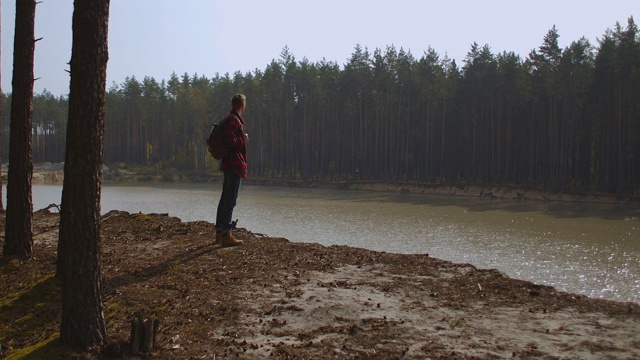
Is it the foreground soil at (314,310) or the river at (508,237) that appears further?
the river at (508,237)

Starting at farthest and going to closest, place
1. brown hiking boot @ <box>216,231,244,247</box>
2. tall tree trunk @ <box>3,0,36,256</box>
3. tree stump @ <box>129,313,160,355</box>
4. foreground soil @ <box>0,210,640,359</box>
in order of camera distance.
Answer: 1. brown hiking boot @ <box>216,231,244,247</box>
2. tall tree trunk @ <box>3,0,36,256</box>
3. foreground soil @ <box>0,210,640,359</box>
4. tree stump @ <box>129,313,160,355</box>

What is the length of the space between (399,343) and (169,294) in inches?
100

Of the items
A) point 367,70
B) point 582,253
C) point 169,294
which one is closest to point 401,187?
point 367,70

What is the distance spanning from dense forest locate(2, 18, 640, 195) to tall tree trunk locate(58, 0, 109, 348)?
134 ft

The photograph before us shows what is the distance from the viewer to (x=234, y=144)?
24.9 ft

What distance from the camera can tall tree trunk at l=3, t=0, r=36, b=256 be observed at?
25.2 ft

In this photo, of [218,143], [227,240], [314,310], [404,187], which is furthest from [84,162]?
[404,187]

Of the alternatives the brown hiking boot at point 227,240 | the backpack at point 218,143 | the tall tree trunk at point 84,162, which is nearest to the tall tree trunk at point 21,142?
the brown hiking boot at point 227,240

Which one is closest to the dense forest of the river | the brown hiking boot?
the river

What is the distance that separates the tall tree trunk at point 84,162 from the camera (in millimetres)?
4293

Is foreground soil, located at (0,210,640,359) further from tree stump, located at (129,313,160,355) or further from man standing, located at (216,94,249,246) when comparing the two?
man standing, located at (216,94,249,246)

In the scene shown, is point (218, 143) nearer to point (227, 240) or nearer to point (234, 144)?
point (234, 144)

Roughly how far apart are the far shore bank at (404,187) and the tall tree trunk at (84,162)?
1547 inches

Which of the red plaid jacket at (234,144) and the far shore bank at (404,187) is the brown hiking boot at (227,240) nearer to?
the red plaid jacket at (234,144)
